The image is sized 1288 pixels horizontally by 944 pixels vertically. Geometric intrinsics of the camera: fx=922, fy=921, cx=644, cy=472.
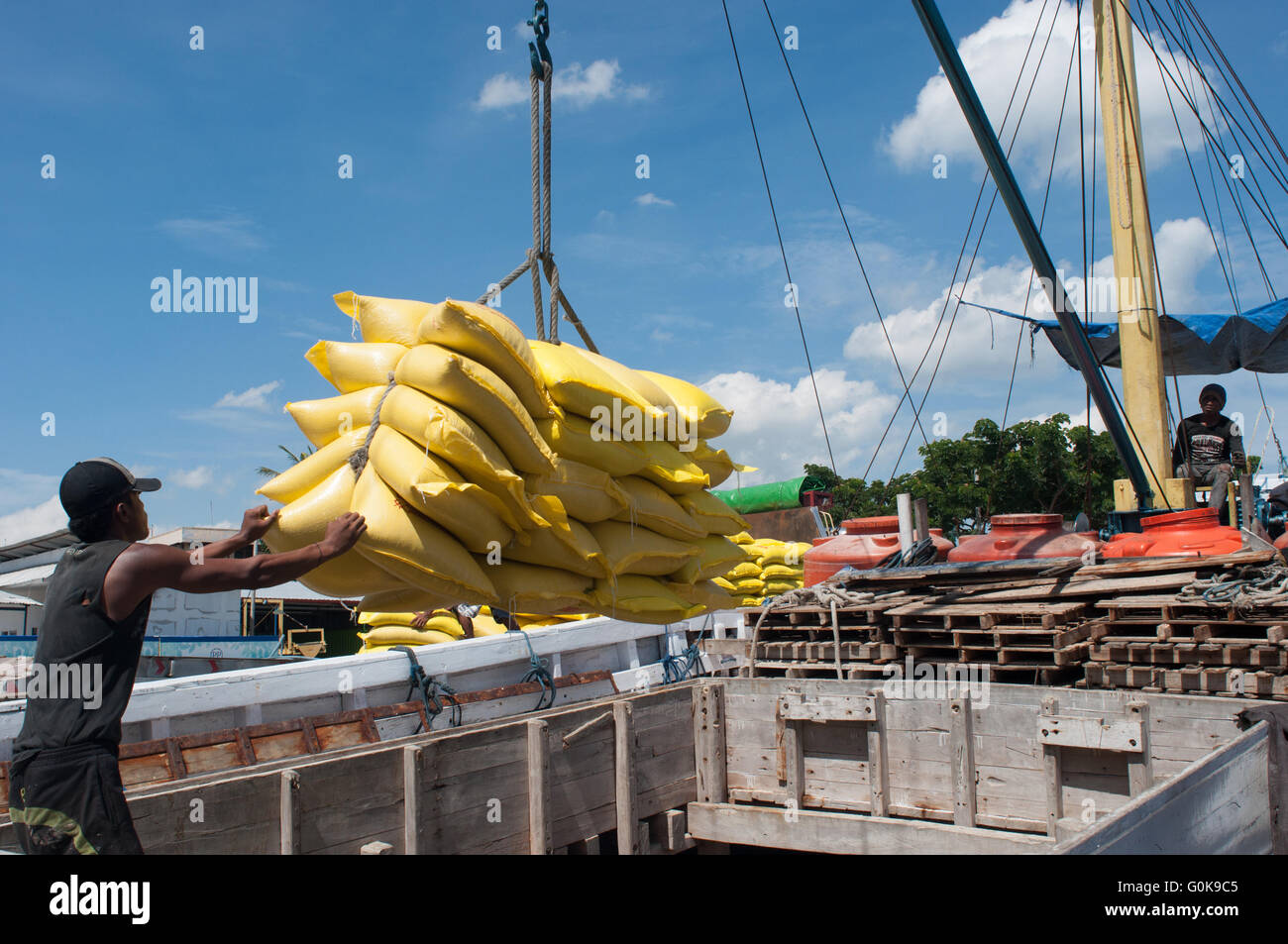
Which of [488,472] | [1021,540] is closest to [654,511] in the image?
[488,472]

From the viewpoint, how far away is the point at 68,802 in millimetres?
2729

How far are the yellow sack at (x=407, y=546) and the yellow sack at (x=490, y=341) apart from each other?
554 millimetres

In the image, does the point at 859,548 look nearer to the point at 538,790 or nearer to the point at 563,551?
the point at 538,790

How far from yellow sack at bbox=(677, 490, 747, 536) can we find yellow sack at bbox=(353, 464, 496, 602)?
1.34 meters

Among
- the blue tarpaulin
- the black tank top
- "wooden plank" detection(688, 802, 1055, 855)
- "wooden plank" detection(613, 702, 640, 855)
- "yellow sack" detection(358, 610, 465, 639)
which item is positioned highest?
the blue tarpaulin

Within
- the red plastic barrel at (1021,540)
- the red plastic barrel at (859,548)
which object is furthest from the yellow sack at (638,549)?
the red plastic barrel at (859,548)

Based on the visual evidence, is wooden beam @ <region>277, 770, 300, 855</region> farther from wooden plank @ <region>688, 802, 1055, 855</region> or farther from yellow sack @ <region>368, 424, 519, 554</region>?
wooden plank @ <region>688, 802, 1055, 855</region>

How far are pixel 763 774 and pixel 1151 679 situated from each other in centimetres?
244

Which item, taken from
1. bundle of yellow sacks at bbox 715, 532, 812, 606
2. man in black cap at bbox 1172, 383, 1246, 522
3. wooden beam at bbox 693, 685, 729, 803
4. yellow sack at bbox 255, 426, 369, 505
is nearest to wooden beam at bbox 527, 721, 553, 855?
wooden beam at bbox 693, 685, 729, 803

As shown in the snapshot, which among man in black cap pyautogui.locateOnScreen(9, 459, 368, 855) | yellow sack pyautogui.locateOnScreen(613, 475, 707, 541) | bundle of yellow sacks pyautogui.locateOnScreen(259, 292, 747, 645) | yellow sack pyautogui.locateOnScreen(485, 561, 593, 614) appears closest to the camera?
man in black cap pyautogui.locateOnScreen(9, 459, 368, 855)

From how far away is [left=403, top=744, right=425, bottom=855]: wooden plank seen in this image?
4.62 metres

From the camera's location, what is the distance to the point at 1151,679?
5.37 m
